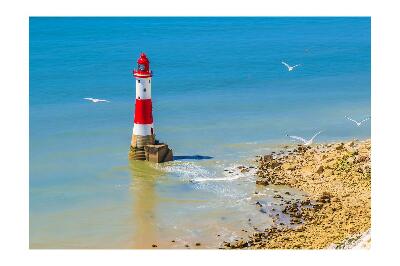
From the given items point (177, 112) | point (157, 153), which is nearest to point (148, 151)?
point (157, 153)

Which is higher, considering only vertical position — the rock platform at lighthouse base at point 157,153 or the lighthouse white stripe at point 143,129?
the lighthouse white stripe at point 143,129

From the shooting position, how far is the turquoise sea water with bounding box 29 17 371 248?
12797mm

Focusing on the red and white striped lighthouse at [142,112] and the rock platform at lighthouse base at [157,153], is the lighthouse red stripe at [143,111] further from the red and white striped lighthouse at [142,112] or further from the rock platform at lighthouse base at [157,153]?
the rock platform at lighthouse base at [157,153]

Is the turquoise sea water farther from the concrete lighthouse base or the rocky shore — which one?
the rocky shore

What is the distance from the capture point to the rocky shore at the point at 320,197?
11727mm

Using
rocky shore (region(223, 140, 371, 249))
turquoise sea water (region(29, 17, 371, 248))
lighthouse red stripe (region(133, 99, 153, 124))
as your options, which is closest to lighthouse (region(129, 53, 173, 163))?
lighthouse red stripe (region(133, 99, 153, 124))

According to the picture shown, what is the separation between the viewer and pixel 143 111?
15.0 meters

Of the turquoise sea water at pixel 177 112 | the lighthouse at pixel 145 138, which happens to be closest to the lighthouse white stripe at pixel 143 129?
the lighthouse at pixel 145 138

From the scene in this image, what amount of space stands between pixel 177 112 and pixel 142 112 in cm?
246

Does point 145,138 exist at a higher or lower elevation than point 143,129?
lower

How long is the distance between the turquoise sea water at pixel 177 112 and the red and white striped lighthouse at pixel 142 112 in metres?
0.28

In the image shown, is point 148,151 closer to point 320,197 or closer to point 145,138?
point 145,138

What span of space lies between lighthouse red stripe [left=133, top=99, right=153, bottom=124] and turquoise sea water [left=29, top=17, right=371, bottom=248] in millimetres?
681

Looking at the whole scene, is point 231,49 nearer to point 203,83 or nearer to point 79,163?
point 203,83
